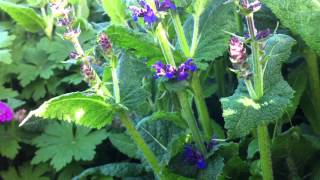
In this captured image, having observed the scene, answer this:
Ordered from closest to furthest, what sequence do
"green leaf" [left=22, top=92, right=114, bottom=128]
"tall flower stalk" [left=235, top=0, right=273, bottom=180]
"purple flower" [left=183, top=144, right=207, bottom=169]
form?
"tall flower stalk" [left=235, top=0, right=273, bottom=180] < "green leaf" [left=22, top=92, right=114, bottom=128] < "purple flower" [left=183, top=144, right=207, bottom=169]

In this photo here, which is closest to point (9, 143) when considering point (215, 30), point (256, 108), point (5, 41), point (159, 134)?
point (5, 41)

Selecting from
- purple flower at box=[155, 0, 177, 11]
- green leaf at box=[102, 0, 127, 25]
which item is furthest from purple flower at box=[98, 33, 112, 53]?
green leaf at box=[102, 0, 127, 25]

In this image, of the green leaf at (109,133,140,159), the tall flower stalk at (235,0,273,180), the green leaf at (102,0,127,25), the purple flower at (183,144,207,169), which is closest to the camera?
the tall flower stalk at (235,0,273,180)

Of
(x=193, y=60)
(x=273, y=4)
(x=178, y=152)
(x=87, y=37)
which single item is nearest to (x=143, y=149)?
(x=178, y=152)

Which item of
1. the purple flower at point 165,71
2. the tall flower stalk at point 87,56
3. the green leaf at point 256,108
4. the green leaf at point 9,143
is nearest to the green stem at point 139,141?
the tall flower stalk at point 87,56

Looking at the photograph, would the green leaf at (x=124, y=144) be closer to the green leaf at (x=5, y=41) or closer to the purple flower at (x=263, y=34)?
the green leaf at (x=5, y=41)

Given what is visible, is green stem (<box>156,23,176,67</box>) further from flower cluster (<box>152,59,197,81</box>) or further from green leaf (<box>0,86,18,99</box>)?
green leaf (<box>0,86,18,99</box>)
